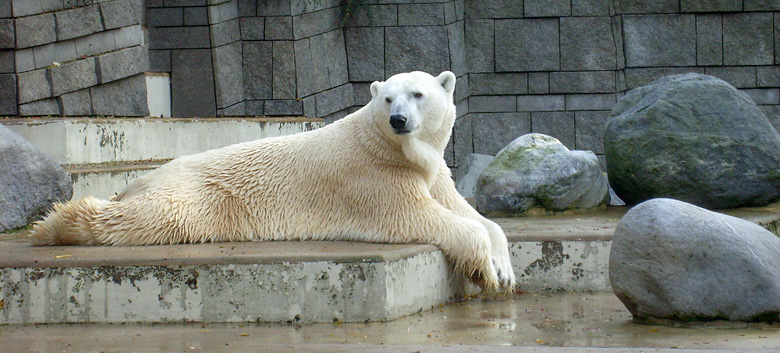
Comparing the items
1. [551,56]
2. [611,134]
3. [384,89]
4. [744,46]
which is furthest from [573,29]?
[384,89]

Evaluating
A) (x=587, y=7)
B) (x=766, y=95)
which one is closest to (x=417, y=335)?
(x=587, y=7)

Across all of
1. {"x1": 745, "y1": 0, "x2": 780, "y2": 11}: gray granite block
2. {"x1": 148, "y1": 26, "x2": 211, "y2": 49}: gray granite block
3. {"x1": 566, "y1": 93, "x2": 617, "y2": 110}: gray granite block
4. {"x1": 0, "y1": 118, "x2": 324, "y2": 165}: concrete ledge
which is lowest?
{"x1": 0, "y1": 118, "x2": 324, "y2": 165}: concrete ledge

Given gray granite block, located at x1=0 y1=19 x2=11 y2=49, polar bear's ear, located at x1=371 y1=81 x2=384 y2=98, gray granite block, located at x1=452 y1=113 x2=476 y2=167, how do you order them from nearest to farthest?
polar bear's ear, located at x1=371 y1=81 x2=384 y2=98 < gray granite block, located at x1=0 y1=19 x2=11 y2=49 < gray granite block, located at x1=452 y1=113 x2=476 y2=167

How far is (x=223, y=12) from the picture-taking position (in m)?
8.71

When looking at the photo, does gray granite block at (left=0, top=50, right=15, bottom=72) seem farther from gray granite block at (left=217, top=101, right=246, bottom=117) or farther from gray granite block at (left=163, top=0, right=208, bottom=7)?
gray granite block at (left=217, top=101, right=246, bottom=117)

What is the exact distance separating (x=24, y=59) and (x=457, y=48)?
15.6ft

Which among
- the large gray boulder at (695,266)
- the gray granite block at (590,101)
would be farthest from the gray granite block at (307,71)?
the large gray boulder at (695,266)

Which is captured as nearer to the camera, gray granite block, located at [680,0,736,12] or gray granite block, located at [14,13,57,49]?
gray granite block, located at [14,13,57,49]

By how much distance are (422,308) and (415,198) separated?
538 millimetres

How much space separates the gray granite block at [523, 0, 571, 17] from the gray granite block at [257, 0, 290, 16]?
2.83 m

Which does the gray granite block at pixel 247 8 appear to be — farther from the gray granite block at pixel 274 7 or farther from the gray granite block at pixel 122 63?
the gray granite block at pixel 122 63

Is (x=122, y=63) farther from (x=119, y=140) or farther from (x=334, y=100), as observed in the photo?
(x=334, y=100)

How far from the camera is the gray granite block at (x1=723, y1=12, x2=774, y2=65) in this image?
33.3 ft

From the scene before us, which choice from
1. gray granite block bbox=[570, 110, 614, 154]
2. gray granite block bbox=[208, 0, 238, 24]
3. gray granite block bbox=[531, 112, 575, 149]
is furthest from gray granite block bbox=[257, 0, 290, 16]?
gray granite block bbox=[570, 110, 614, 154]
